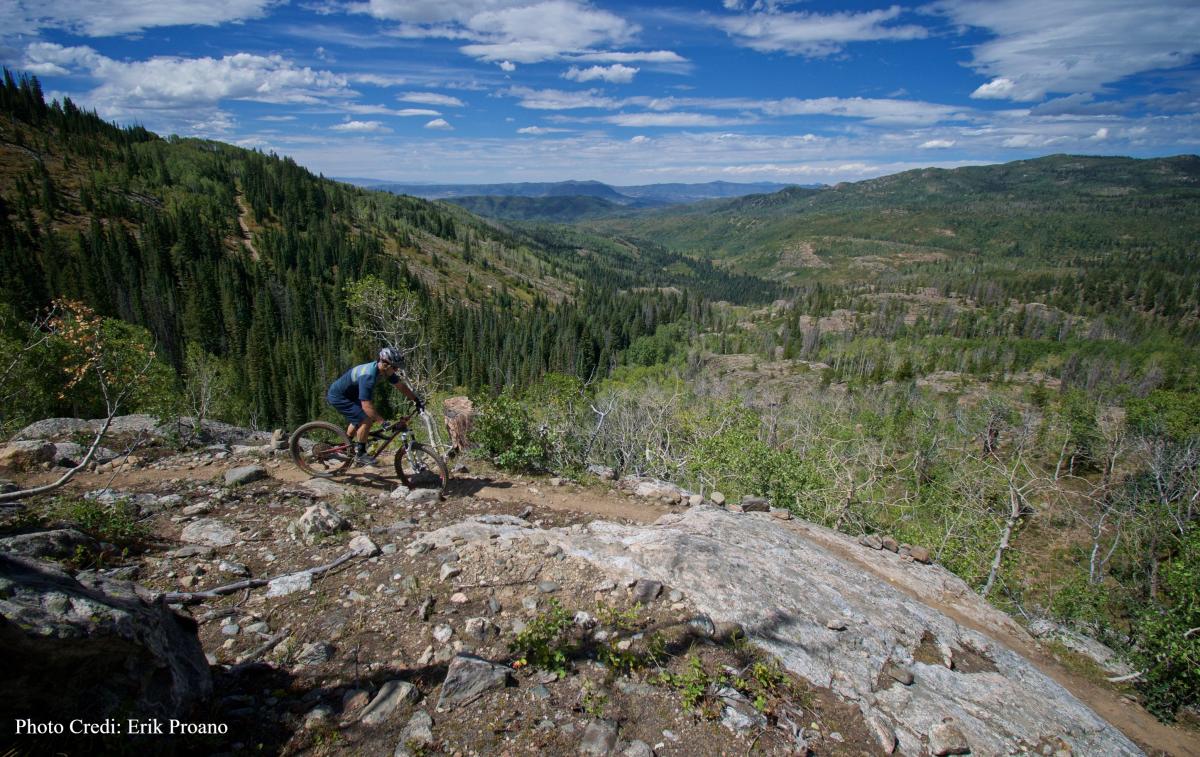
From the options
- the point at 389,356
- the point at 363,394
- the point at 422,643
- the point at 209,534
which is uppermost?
the point at 389,356

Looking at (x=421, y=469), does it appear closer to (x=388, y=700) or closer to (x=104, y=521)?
(x=104, y=521)

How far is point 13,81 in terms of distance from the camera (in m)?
139

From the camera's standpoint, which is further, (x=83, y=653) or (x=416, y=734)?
(x=416, y=734)

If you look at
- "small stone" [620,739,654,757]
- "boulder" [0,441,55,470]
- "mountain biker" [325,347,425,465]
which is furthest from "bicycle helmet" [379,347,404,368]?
"boulder" [0,441,55,470]

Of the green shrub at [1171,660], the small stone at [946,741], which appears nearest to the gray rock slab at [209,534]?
the small stone at [946,741]

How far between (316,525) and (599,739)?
5.95m

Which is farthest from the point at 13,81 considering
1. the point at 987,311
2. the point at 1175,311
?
the point at 1175,311

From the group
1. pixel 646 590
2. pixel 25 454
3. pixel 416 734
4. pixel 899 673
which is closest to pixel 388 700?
pixel 416 734

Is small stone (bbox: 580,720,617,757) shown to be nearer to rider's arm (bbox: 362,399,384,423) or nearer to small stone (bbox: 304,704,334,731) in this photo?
small stone (bbox: 304,704,334,731)

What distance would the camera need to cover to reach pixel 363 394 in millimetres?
10562

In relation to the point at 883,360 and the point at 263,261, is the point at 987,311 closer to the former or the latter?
the point at 883,360

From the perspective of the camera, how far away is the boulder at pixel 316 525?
850 cm

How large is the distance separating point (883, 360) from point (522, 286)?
115 meters

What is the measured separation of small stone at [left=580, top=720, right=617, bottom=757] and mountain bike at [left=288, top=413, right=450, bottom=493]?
6.86m
